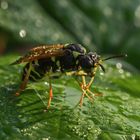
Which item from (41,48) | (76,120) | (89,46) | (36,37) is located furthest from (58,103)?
(89,46)

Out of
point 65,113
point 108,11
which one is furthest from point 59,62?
point 108,11

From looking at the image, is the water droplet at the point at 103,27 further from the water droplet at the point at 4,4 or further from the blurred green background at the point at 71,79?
the water droplet at the point at 4,4

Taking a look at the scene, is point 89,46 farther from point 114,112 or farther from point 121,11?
point 114,112

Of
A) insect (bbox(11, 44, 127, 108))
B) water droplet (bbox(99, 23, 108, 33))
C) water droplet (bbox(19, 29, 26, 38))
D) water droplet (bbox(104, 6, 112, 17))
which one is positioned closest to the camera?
insect (bbox(11, 44, 127, 108))

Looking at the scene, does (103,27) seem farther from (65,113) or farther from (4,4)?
(65,113)

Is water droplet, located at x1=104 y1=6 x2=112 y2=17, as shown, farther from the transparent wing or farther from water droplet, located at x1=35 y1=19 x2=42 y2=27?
the transparent wing

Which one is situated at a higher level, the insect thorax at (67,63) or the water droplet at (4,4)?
the water droplet at (4,4)

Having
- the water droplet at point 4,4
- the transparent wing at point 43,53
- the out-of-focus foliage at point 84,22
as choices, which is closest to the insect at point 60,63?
the transparent wing at point 43,53

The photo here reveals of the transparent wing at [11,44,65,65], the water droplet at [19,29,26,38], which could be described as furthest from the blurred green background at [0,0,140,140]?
the transparent wing at [11,44,65,65]
